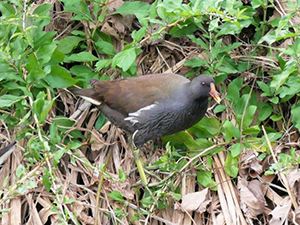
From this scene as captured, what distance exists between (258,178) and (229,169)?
175mm

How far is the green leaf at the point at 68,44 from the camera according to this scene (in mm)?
4082

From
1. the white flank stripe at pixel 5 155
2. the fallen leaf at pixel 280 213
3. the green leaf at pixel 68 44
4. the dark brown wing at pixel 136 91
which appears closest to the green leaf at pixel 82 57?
the green leaf at pixel 68 44

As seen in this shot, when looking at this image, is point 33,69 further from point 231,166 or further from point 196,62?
point 231,166

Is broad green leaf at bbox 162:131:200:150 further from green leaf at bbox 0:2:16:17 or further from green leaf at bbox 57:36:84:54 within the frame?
green leaf at bbox 0:2:16:17

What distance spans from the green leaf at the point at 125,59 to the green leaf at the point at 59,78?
32cm

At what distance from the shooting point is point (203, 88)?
3711 mm

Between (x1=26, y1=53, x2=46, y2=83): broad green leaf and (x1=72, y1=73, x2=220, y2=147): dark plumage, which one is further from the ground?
(x1=26, y1=53, x2=46, y2=83): broad green leaf

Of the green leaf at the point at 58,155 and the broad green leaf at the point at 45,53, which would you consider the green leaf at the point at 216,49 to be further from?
the green leaf at the point at 58,155

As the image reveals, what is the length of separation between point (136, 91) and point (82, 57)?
0.45 metres

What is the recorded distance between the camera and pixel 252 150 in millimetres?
3736

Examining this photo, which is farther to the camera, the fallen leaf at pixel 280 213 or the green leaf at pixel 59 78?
the green leaf at pixel 59 78

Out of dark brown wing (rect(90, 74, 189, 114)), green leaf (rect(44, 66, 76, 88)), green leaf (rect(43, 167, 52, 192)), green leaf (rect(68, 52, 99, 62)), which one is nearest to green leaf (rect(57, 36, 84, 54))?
green leaf (rect(68, 52, 99, 62))

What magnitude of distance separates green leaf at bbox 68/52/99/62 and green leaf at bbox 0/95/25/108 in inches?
19.9

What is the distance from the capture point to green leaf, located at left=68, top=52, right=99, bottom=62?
158 inches
